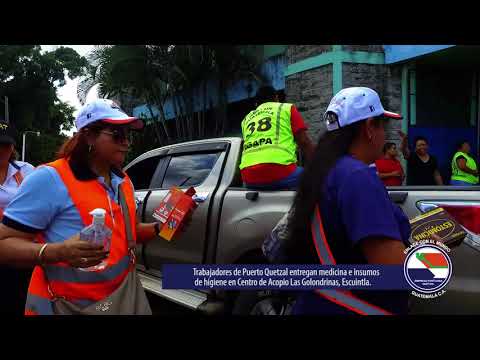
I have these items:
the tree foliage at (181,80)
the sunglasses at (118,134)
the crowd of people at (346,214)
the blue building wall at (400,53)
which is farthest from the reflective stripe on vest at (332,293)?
the tree foliage at (181,80)

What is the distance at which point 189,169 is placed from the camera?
14.6 feet

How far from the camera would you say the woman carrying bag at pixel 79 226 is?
1.80 meters

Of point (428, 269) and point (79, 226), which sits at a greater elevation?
point (79, 226)

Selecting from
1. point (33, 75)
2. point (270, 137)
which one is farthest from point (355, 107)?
point (33, 75)

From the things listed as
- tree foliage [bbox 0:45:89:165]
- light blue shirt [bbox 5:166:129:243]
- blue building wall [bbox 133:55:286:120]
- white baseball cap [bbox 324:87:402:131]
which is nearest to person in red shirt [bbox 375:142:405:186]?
tree foliage [bbox 0:45:89:165]

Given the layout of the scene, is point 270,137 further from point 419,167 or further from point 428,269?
point 419,167

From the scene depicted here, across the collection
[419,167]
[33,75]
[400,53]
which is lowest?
[419,167]

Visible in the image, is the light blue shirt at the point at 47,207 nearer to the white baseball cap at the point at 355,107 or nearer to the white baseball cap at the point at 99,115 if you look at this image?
the white baseball cap at the point at 99,115

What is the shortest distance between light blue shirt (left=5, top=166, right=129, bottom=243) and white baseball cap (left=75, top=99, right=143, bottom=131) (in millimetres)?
253

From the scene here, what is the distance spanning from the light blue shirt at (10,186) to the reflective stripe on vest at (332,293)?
2.23 meters

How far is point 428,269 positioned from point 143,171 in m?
3.65

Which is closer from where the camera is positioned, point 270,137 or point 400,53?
point 270,137

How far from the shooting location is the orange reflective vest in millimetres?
1882

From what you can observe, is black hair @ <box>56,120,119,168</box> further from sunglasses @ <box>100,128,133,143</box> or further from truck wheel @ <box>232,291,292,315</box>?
truck wheel @ <box>232,291,292,315</box>
